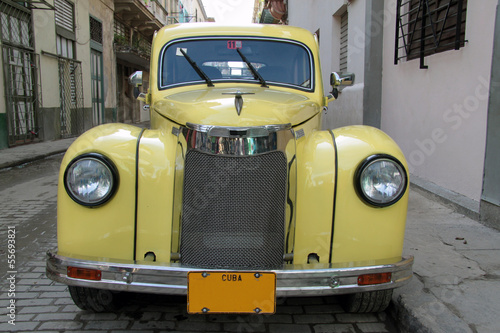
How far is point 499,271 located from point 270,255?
1.92 meters

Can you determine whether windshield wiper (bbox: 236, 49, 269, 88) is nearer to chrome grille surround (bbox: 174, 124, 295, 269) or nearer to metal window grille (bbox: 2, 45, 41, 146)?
chrome grille surround (bbox: 174, 124, 295, 269)

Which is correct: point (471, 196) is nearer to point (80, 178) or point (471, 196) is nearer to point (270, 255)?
point (270, 255)

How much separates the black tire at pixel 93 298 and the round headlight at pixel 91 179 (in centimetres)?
58

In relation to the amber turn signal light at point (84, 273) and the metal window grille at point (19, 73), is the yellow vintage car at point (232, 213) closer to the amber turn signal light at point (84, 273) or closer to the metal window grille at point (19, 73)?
the amber turn signal light at point (84, 273)

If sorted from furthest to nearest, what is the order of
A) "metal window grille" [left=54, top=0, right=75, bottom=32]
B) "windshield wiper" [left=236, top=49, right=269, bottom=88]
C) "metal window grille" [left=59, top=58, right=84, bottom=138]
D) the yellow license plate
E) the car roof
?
"metal window grille" [left=59, top=58, right=84, bottom=138] → "metal window grille" [left=54, top=0, right=75, bottom=32] → the car roof → "windshield wiper" [left=236, top=49, right=269, bottom=88] → the yellow license plate

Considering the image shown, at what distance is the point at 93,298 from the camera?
2428 mm

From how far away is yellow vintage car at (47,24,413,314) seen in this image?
6.41ft

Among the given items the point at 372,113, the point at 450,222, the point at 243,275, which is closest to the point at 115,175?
the point at 243,275

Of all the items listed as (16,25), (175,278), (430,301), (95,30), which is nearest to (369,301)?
(430,301)

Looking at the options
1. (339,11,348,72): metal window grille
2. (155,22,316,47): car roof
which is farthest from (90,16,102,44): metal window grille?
(155,22,316,47): car roof

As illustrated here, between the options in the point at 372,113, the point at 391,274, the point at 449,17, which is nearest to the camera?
the point at 391,274

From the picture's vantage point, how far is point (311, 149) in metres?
2.38

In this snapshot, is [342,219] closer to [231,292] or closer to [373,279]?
[373,279]

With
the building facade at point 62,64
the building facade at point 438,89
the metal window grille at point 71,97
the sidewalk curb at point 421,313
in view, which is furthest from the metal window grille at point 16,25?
the sidewalk curb at point 421,313
